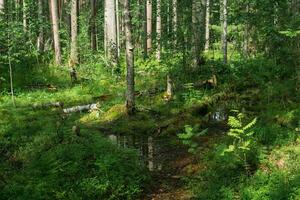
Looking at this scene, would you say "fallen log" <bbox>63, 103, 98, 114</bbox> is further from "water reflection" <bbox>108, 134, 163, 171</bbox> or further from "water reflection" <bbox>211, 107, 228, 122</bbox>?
"water reflection" <bbox>211, 107, 228, 122</bbox>

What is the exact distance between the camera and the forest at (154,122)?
8.36 m

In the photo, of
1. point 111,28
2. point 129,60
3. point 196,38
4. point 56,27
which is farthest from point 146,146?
point 56,27

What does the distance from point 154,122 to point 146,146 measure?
2.04 meters

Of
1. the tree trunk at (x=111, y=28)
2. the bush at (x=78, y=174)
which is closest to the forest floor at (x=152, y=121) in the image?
the bush at (x=78, y=174)

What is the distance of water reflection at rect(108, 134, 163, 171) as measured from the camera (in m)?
10.1

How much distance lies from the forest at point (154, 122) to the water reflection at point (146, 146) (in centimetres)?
3

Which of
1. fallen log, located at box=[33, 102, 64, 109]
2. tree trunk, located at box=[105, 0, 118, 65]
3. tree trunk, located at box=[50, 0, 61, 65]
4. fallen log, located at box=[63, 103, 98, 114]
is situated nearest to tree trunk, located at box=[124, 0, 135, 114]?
fallen log, located at box=[63, 103, 98, 114]


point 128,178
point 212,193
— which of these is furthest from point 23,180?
point 212,193

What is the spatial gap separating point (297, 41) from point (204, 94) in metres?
4.01

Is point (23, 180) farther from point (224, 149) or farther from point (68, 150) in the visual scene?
point (224, 149)

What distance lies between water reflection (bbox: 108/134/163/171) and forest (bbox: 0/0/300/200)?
26mm

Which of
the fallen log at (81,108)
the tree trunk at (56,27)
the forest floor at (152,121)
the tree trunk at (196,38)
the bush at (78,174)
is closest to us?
the bush at (78,174)

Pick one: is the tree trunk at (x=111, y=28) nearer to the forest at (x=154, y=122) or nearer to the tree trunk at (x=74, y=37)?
the forest at (x=154, y=122)

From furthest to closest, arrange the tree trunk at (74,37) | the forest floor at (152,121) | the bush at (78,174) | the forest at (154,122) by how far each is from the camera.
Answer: the tree trunk at (74,37), the forest floor at (152,121), the forest at (154,122), the bush at (78,174)
